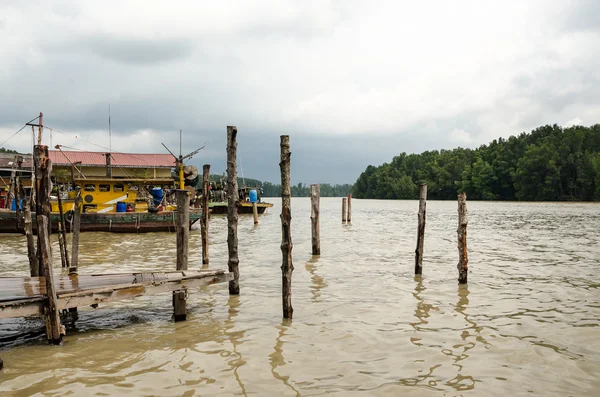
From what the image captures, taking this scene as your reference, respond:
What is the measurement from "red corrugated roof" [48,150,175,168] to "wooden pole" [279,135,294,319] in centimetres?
4546

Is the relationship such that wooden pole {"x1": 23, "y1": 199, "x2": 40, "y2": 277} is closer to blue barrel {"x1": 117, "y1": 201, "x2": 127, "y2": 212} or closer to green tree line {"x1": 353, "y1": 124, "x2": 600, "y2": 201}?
blue barrel {"x1": 117, "y1": 201, "x2": 127, "y2": 212}

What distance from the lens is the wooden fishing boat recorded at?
28.3m

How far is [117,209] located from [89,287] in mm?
23465

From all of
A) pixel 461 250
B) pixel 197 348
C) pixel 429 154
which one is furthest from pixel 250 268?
pixel 429 154

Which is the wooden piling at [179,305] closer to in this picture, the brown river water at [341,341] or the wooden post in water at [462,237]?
the brown river water at [341,341]

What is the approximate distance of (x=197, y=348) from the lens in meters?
7.36

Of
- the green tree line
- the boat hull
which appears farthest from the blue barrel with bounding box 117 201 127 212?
the green tree line

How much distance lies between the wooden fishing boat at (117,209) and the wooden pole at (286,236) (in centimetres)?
2188

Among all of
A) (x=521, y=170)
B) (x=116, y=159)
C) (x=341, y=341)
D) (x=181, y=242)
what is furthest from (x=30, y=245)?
(x=521, y=170)

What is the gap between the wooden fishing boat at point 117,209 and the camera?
1113 inches

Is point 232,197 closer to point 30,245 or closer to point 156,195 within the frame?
point 30,245

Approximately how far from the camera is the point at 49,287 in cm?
705

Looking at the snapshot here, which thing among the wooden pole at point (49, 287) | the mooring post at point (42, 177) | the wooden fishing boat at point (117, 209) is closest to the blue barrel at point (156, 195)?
the wooden fishing boat at point (117, 209)

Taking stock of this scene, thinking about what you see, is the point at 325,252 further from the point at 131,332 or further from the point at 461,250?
the point at 131,332
